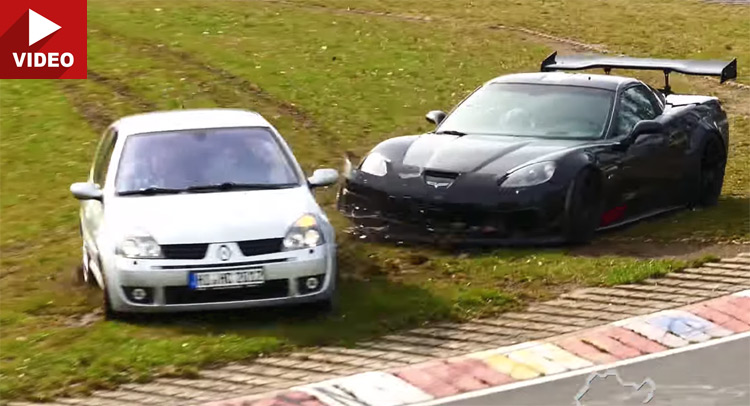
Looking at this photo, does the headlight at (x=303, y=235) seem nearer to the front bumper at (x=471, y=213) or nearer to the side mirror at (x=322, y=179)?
the side mirror at (x=322, y=179)

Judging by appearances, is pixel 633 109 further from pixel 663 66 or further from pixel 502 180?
pixel 502 180

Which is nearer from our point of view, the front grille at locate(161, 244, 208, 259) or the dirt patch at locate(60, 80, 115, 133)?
the front grille at locate(161, 244, 208, 259)

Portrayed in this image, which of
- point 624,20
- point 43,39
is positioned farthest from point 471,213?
point 624,20

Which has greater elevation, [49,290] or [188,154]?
[188,154]

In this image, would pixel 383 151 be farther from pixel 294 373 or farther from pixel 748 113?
pixel 748 113

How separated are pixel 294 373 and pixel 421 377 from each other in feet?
2.59

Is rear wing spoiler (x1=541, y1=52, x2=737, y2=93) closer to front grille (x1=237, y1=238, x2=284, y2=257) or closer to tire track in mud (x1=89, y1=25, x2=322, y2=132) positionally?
tire track in mud (x1=89, y1=25, x2=322, y2=132)

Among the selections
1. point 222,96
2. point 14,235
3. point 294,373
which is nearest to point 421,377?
point 294,373

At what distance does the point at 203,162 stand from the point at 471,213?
246cm

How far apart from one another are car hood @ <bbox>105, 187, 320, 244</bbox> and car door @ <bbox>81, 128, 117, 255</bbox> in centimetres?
27

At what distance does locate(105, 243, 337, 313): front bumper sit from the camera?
10898 millimetres

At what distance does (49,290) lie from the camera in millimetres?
12758

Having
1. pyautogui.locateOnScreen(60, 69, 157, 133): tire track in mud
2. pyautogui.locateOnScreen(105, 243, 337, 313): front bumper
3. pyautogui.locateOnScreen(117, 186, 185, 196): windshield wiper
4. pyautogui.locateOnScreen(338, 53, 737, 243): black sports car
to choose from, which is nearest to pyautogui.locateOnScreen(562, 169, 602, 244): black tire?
pyautogui.locateOnScreen(338, 53, 737, 243): black sports car

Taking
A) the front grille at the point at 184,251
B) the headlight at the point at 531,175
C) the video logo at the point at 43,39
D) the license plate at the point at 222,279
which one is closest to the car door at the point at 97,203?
the front grille at the point at 184,251
